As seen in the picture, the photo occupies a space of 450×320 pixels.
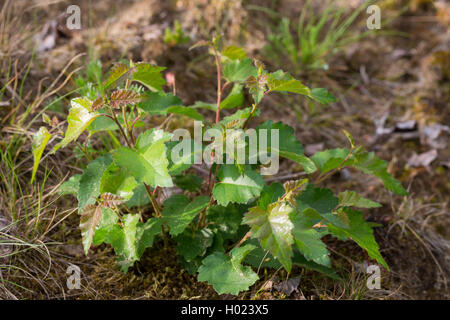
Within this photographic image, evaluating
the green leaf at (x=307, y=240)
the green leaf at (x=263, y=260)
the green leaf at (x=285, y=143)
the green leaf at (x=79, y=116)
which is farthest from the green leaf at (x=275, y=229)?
the green leaf at (x=79, y=116)

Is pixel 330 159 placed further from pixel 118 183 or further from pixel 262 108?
pixel 262 108

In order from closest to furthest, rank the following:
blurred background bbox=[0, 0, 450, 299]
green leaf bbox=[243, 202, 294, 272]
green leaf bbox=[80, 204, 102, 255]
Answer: green leaf bbox=[243, 202, 294, 272], green leaf bbox=[80, 204, 102, 255], blurred background bbox=[0, 0, 450, 299]

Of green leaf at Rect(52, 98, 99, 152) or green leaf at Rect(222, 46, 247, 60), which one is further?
green leaf at Rect(222, 46, 247, 60)

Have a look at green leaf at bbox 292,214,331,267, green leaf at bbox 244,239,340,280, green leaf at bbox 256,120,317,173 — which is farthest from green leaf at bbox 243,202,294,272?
green leaf at bbox 244,239,340,280

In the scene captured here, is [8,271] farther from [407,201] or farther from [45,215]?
[407,201]

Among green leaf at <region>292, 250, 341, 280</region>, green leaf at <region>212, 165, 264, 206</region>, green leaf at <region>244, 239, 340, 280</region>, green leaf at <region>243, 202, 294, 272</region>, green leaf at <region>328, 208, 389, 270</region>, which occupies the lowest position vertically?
green leaf at <region>292, 250, 341, 280</region>

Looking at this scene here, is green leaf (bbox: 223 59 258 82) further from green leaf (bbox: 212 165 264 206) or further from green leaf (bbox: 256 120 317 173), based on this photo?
green leaf (bbox: 212 165 264 206)

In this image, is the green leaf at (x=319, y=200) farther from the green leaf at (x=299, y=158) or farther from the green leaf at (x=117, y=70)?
the green leaf at (x=117, y=70)
